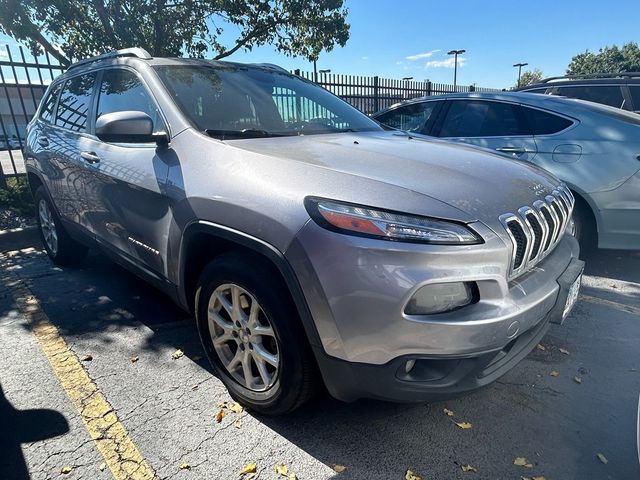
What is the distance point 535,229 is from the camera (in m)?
1.98

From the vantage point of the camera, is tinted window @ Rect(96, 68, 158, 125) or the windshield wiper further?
tinted window @ Rect(96, 68, 158, 125)

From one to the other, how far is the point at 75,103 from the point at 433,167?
3.20m

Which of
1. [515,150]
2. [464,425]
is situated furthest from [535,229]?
[515,150]

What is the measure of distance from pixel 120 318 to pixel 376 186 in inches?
101

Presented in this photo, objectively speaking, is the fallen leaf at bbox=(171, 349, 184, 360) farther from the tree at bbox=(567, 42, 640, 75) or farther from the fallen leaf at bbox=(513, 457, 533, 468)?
the tree at bbox=(567, 42, 640, 75)

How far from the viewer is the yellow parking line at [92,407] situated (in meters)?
1.96

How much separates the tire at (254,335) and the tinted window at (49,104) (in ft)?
10.0

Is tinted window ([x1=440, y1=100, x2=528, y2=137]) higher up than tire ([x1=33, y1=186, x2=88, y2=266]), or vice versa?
tinted window ([x1=440, y1=100, x2=528, y2=137])

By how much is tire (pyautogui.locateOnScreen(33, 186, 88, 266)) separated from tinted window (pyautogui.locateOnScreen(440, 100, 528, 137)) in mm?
4074

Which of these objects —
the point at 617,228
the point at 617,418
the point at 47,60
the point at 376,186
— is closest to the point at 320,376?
the point at 376,186

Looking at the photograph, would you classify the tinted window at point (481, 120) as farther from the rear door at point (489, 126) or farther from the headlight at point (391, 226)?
the headlight at point (391, 226)

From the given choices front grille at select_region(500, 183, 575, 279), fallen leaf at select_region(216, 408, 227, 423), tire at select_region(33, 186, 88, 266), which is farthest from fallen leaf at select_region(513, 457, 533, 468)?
tire at select_region(33, 186, 88, 266)

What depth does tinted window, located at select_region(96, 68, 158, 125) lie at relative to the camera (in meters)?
2.68

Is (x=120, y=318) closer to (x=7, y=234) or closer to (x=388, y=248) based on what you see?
(x=388, y=248)
